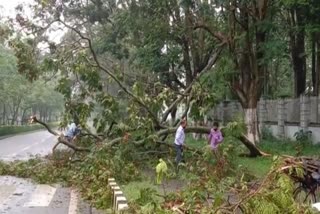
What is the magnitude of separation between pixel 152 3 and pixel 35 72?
26.5 feet

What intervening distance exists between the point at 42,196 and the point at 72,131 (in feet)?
21.9

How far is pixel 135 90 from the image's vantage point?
62.8 feet

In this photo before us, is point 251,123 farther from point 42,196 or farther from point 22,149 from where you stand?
point 22,149

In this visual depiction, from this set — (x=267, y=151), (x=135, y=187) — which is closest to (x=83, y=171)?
(x=135, y=187)

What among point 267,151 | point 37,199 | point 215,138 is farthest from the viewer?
point 267,151

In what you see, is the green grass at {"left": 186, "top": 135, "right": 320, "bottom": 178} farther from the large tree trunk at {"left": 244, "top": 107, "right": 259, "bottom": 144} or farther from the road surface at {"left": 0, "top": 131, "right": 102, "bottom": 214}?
the road surface at {"left": 0, "top": 131, "right": 102, "bottom": 214}

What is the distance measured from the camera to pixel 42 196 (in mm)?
13922

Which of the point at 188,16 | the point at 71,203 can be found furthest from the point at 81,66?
the point at 188,16

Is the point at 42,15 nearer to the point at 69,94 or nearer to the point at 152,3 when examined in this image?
the point at 152,3

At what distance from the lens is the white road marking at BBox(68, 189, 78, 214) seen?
11.7 meters

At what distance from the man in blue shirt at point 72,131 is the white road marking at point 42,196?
176 inches

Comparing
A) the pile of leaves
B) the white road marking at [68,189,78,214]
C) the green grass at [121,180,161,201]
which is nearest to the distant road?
the pile of leaves

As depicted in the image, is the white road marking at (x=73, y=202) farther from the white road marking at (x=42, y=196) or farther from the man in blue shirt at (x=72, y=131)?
the man in blue shirt at (x=72, y=131)

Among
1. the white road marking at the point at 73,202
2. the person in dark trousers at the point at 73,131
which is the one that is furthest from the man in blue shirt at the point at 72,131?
the white road marking at the point at 73,202
